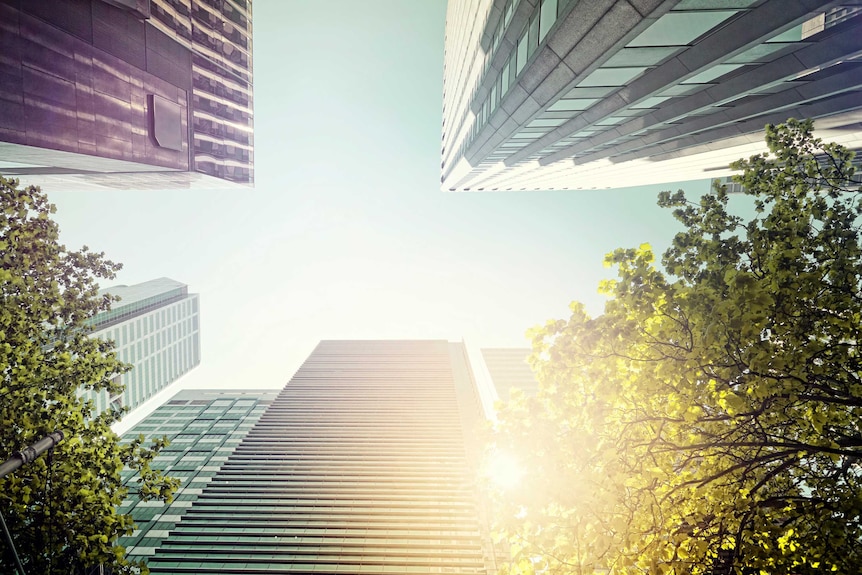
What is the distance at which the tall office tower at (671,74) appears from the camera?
9.69 meters

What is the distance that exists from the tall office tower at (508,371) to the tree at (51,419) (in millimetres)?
141676

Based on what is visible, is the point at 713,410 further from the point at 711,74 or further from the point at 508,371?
the point at 508,371

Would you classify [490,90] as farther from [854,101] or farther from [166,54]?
[166,54]

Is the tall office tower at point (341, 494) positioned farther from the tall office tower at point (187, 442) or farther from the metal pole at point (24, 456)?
the metal pole at point (24, 456)

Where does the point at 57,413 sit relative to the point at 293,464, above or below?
above

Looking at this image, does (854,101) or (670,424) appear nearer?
(670,424)

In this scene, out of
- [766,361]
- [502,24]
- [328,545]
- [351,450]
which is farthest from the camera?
[351,450]

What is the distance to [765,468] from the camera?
27.1 ft

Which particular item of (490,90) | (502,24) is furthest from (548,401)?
(490,90)

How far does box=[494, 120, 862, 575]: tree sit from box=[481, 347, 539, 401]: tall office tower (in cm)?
14159

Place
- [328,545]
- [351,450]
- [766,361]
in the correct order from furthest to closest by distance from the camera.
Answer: [351,450] → [328,545] → [766,361]

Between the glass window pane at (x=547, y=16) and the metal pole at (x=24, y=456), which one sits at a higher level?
the glass window pane at (x=547, y=16)

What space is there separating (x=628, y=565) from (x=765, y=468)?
3.78 meters

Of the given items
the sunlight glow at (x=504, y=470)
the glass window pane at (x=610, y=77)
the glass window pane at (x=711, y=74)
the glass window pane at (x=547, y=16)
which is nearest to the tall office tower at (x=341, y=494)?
the sunlight glow at (x=504, y=470)
